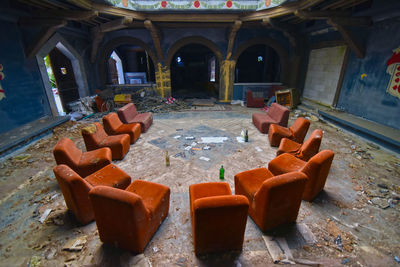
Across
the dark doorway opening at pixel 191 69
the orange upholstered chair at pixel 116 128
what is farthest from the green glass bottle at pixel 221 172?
the dark doorway opening at pixel 191 69

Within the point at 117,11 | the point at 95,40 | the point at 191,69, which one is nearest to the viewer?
the point at 117,11

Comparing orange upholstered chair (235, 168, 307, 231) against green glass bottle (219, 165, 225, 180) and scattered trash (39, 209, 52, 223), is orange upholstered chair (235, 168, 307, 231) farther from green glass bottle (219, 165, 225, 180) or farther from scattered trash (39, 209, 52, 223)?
scattered trash (39, 209, 52, 223)

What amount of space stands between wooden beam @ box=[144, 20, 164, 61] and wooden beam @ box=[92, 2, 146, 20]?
0.98ft

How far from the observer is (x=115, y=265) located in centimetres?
235

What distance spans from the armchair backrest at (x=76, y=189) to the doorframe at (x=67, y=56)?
6.59 meters

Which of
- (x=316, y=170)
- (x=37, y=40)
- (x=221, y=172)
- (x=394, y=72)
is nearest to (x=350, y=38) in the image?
(x=394, y=72)

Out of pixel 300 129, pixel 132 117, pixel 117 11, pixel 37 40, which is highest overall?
pixel 117 11

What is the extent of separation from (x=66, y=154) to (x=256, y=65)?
14.9 m

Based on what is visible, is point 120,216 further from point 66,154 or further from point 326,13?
point 326,13

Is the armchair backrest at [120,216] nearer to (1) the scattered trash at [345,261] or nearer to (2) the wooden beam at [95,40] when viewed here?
(1) the scattered trash at [345,261]

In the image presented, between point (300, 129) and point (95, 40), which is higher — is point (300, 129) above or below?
below

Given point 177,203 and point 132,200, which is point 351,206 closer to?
point 177,203

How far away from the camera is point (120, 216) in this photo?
2.30 metres

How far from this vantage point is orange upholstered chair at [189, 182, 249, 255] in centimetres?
220
